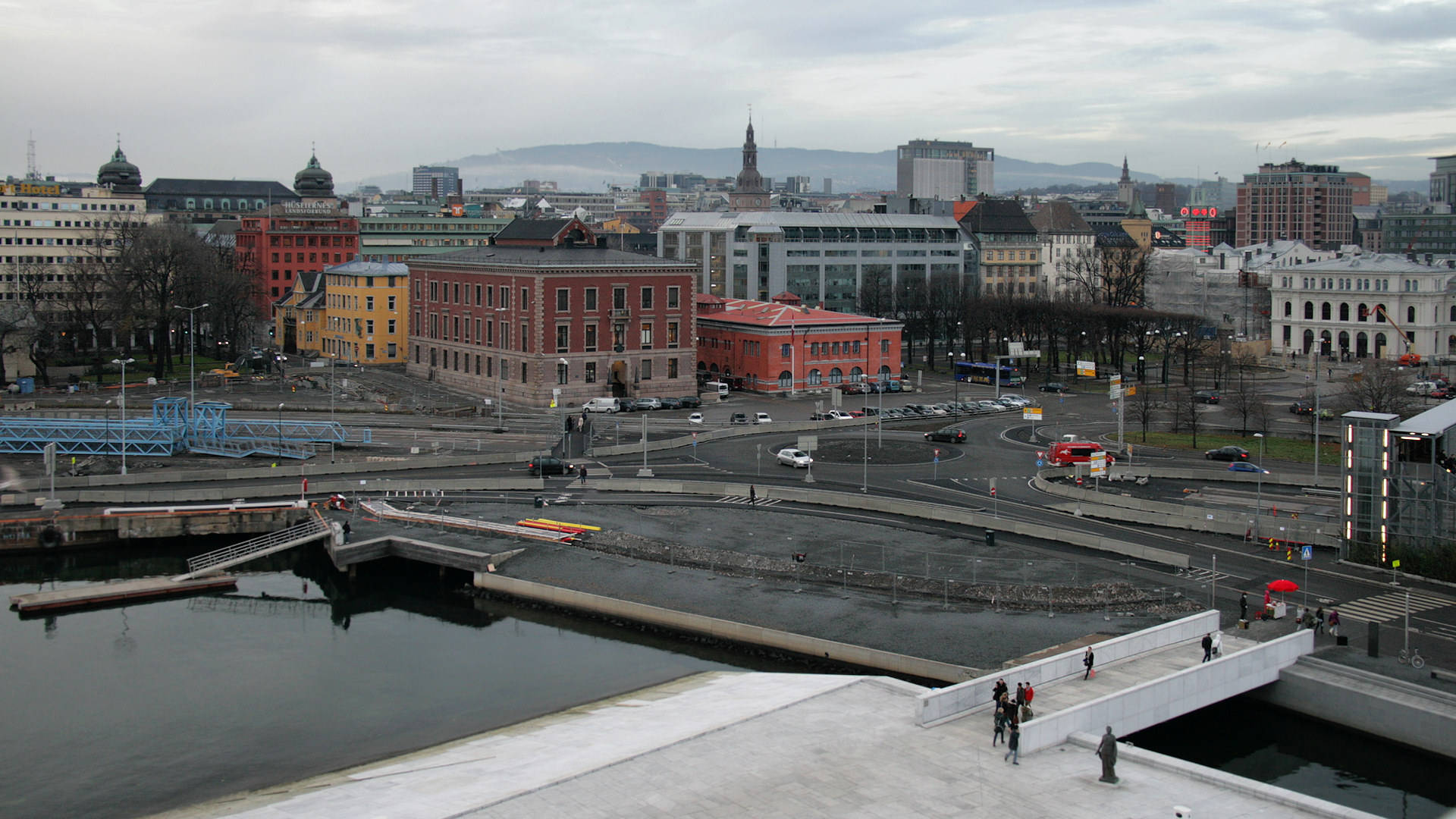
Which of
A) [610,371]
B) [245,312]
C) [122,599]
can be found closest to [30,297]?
[245,312]

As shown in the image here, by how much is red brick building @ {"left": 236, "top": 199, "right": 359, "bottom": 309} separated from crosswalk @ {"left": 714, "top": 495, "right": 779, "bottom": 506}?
10312cm

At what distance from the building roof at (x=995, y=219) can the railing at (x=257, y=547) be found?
421ft

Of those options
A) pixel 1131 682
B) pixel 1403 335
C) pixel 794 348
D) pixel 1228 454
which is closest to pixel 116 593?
pixel 1131 682

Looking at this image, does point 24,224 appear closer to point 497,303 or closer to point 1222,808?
point 497,303

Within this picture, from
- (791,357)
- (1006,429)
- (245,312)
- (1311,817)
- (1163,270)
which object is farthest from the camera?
(1163,270)

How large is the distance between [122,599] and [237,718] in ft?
55.8

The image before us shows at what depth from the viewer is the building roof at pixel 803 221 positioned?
161000mm

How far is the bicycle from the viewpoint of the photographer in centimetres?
4378

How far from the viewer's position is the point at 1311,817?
1287 inches

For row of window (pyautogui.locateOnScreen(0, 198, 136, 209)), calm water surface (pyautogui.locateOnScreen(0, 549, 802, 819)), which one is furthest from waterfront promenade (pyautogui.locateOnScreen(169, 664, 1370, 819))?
row of window (pyautogui.locateOnScreen(0, 198, 136, 209))

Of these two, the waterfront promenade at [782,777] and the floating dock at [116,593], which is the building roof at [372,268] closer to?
the floating dock at [116,593]

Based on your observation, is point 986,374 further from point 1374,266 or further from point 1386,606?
point 1386,606

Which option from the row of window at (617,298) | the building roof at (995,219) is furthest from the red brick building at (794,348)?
the building roof at (995,219)

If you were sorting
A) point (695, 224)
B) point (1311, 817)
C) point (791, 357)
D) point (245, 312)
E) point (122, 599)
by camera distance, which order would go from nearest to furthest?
point (1311, 817)
point (122, 599)
point (791, 357)
point (245, 312)
point (695, 224)
